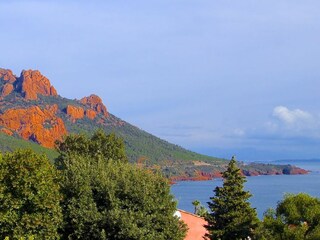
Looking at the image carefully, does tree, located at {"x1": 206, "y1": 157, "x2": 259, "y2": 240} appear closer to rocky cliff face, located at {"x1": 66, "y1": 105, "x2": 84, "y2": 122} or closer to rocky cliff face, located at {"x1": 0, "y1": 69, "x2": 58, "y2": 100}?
rocky cliff face, located at {"x1": 66, "y1": 105, "x2": 84, "y2": 122}

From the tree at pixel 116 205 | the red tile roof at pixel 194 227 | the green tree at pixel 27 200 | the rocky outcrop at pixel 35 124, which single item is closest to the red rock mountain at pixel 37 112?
the rocky outcrop at pixel 35 124

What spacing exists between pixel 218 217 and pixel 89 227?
795 centimetres

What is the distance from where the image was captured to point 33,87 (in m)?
191

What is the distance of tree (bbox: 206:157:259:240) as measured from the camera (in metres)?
27.7

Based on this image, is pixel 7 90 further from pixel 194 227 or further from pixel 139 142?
pixel 194 227

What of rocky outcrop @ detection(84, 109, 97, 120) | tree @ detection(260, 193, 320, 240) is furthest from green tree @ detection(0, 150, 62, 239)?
rocky outcrop @ detection(84, 109, 97, 120)

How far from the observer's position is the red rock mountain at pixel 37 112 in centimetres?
15775

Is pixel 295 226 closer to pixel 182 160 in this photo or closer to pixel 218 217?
pixel 218 217

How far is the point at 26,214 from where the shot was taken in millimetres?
20969

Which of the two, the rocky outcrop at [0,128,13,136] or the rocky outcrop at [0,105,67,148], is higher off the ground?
the rocky outcrop at [0,105,67,148]

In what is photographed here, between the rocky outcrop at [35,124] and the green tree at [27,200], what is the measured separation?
131429 mm

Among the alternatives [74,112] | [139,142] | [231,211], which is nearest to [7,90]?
[74,112]

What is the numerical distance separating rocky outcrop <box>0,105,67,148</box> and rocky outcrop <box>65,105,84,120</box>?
603 centimetres

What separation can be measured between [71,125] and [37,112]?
1093cm
